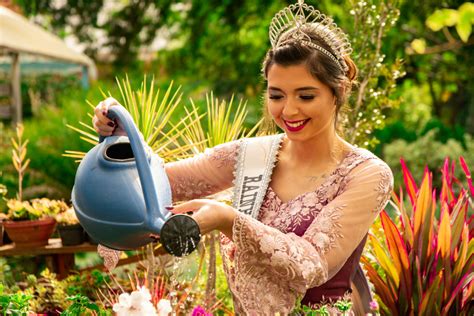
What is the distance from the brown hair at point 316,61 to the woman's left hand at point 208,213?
53 centimetres

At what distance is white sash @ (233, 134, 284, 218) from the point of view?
264cm

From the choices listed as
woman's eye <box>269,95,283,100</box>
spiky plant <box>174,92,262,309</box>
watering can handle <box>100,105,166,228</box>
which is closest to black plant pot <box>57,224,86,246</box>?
spiky plant <box>174,92,262,309</box>

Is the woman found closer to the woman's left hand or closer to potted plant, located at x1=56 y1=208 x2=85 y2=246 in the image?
the woman's left hand

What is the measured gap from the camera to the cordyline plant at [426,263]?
3.16 metres

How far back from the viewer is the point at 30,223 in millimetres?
4145

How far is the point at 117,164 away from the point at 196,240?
0.39 m

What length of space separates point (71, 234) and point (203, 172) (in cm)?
158

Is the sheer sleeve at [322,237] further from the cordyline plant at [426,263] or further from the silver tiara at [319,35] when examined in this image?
the cordyline plant at [426,263]

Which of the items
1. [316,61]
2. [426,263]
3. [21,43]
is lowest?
[426,263]

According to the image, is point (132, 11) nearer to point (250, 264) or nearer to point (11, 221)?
point (11, 221)

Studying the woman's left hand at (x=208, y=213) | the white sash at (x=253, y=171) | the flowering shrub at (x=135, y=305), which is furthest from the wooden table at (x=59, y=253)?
the flowering shrub at (x=135, y=305)

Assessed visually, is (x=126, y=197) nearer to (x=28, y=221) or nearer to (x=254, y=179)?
(x=254, y=179)

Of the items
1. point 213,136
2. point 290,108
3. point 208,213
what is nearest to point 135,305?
point 208,213

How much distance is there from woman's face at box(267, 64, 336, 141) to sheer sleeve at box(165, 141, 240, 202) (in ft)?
1.12
